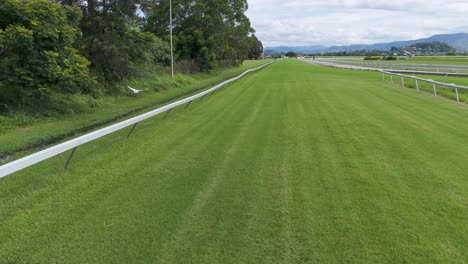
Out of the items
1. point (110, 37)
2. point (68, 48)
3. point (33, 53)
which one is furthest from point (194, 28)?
point (33, 53)

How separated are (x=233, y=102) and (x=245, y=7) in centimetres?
4676

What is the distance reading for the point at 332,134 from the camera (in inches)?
328

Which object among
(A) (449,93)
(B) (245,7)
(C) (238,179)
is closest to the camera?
(C) (238,179)

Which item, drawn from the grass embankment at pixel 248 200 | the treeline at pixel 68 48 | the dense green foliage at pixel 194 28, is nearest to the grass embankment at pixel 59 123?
the treeline at pixel 68 48

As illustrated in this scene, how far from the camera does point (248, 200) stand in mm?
4609

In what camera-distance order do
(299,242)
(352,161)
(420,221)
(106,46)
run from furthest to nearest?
(106,46), (352,161), (420,221), (299,242)

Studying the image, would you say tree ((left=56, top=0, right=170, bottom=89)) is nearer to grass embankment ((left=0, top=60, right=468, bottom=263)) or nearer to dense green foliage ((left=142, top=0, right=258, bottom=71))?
grass embankment ((left=0, top=60, right=468, bottom=263))

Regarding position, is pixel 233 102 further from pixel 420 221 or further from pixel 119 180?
→ pixel 420 221

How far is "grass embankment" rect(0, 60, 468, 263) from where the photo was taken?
11.3 ft

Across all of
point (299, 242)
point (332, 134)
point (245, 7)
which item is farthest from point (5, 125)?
point (245, 7)

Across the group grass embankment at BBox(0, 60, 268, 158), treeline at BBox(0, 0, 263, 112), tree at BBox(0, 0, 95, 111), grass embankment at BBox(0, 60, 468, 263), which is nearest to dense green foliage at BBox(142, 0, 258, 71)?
treeline at BBox(0, 0, 263, 112)

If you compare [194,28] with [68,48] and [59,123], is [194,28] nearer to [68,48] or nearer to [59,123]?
[68,48]

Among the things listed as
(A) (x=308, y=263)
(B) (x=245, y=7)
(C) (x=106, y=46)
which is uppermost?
(B) (x=245, y=7)

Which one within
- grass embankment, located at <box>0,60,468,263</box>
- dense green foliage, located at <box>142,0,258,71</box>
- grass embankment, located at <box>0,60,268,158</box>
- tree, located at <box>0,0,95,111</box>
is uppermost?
dense green foliage, located at <box>142,0,258,71</box>
